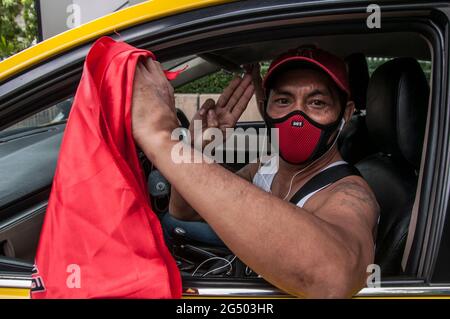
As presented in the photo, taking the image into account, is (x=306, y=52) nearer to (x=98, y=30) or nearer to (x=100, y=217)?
(x=98, y=30)

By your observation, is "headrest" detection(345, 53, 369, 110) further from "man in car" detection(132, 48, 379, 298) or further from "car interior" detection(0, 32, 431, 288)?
"man in car" detection(132, 48, 379, 298)

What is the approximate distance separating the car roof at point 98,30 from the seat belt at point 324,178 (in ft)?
2.51

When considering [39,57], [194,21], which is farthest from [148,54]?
[39,57]

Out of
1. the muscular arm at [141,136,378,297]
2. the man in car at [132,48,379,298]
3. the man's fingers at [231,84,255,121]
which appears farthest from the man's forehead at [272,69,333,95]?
the muscular arm at [141,136,378,297]

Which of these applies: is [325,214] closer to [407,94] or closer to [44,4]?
[407,94]

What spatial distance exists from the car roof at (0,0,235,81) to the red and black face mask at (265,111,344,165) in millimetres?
489

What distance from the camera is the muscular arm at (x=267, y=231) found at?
1108 millimetres

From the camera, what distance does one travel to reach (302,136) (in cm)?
155

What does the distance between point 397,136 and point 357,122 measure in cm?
108

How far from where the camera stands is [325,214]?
138cm

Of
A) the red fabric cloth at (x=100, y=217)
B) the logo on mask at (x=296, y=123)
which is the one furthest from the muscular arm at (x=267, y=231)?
the logo on mask at (x=296, y=123)

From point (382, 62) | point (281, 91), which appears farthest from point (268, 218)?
point (382, 62)

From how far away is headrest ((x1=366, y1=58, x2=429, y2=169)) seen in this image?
171 cm
